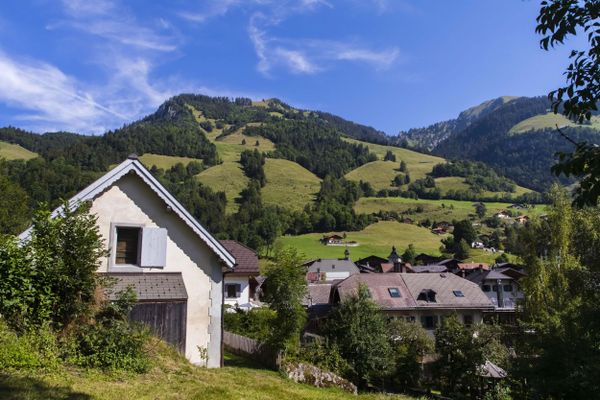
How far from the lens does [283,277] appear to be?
22.5m

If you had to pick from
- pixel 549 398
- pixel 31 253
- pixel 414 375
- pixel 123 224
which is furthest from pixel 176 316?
pixel 414 375

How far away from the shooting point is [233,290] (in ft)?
163

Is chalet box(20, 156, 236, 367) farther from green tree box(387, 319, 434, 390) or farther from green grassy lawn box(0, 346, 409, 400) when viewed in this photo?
green tree box(387, 319, 434, 390)

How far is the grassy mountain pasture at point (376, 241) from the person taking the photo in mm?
131125

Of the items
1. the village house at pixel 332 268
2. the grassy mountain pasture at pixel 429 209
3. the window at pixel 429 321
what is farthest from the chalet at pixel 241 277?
the grassy mountain pasture at pixel 429 209

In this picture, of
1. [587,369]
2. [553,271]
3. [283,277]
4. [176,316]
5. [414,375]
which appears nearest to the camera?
[587,369]

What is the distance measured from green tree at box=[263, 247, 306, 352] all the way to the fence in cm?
63

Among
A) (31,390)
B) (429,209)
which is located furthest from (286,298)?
(429,209)

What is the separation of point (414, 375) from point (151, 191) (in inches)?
887

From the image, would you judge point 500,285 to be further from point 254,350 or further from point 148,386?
point 148,386

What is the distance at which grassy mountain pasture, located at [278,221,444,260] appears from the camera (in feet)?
430

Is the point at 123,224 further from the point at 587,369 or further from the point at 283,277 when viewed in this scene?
the point at 587,369

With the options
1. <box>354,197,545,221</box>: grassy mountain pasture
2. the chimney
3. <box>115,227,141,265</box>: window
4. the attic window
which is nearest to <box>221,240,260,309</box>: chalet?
the attic window

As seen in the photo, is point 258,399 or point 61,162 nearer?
point 258,399
